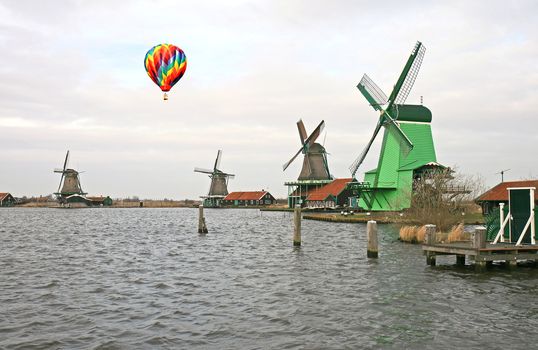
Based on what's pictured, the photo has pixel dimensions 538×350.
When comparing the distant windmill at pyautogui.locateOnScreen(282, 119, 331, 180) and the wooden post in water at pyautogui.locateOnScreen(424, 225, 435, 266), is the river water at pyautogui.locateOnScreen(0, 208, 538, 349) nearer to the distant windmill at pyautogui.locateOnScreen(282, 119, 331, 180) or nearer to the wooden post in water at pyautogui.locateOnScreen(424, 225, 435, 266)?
the wooden post in water at pyautogui.locateOnScreen(424, 225, 435, 266)

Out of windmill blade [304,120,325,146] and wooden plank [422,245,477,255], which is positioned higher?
windmill blade [304,120,325,146]

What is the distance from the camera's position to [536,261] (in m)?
20.3

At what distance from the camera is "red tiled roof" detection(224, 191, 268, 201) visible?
125812mm

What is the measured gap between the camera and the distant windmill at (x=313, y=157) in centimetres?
9656

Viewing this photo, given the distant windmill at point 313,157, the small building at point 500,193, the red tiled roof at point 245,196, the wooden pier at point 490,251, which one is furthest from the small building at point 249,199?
the wooden pier at point 490,251

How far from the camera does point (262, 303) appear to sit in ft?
45.3

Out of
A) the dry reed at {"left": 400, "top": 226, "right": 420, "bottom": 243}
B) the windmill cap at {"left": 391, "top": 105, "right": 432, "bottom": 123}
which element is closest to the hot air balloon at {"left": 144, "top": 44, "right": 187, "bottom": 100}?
the dry reed at {"left": 400, "top": 226, "right": 420, "bottom": 243}

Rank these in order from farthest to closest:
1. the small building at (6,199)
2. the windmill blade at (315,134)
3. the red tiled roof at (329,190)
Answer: the small building at (6,199), the windmill blade at (315,134), the red tiled roof at (329,190)

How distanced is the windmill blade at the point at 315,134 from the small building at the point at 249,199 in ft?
105

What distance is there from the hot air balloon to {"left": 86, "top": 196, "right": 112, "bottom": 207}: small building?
378 feet

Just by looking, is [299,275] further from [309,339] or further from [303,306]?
[309,339]

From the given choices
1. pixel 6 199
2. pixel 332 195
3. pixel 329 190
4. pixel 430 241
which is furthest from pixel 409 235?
pixel 6 199

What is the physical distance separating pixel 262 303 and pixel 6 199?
150 m

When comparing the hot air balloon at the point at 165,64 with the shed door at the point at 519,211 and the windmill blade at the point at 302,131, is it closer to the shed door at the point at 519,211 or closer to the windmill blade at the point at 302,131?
the shed door at the point at 519,211
